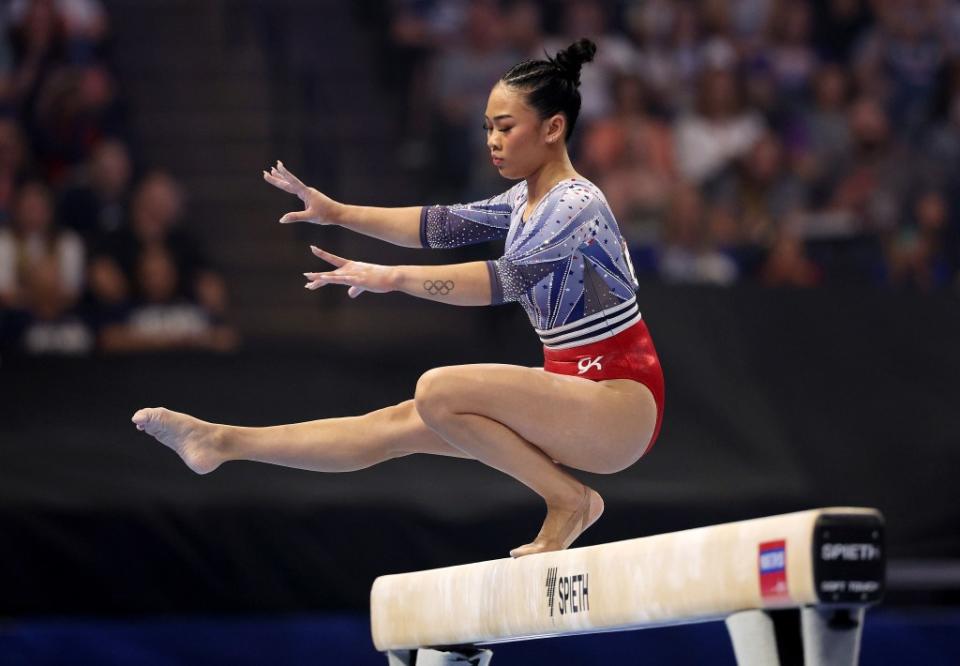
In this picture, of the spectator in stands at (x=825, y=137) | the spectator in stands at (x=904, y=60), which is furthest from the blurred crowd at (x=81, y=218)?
the spectator in stands at (x=904, y=60)

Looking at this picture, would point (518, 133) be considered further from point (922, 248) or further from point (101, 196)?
point (922, 248)

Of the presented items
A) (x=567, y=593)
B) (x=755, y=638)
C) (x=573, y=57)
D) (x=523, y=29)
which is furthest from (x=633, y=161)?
(x=755, y=638)

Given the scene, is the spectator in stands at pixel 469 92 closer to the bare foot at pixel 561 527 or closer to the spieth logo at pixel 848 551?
the bare foot at pixel 561 527

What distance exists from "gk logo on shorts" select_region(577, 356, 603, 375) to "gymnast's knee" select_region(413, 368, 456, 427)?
17.1 inches

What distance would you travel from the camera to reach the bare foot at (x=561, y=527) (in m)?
4.15

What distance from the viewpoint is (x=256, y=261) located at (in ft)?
29.6

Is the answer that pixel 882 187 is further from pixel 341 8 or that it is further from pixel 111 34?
pixel 111 34

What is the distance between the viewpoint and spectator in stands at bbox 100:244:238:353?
25.0ft

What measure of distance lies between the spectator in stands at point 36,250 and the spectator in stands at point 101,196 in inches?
7.1

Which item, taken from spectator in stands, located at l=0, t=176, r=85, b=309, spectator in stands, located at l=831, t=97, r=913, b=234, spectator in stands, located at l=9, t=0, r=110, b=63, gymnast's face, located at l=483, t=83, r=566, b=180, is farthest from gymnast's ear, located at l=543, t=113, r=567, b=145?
spectator in stands, located at l=9, t=0, r=110, b=63

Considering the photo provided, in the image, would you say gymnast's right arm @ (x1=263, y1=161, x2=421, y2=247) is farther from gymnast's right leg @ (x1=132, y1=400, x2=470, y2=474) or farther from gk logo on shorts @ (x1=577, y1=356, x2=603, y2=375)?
gk logo on shorts @ (x1=577, y1=356, x2=603, y2=375)

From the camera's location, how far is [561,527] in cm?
419

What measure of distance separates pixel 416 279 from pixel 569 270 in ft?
1.62

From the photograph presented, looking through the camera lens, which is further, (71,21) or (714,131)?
(714,131)
